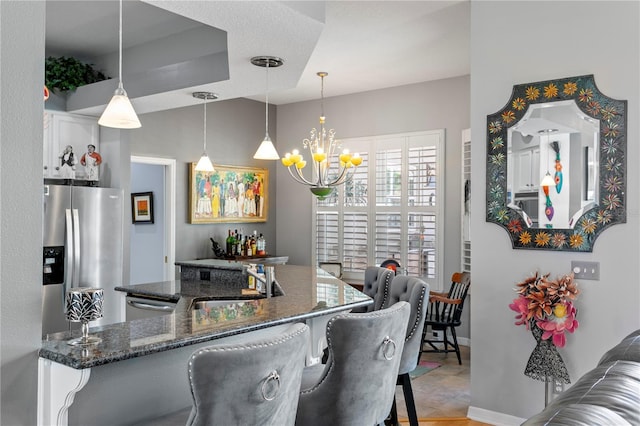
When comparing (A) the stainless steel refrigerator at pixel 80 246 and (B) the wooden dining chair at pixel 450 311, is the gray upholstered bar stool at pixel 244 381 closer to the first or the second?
(A) the stainless steel refrigerator at pixel 80 246

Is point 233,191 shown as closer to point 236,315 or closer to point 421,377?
point 421,377

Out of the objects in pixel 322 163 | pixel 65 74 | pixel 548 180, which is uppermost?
pixel 65 74

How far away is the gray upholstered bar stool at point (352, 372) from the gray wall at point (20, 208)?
3.12 ft

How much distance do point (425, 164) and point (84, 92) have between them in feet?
12.2

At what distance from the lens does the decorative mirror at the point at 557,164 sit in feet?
10.7

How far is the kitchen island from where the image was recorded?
5.47 ft

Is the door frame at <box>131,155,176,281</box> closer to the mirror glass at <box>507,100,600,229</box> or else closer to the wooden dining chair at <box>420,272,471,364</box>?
the wooden dining chair at <box>420,272,471,364</box>

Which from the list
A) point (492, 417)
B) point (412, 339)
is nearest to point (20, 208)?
point (412, 339)

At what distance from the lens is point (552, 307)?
327cm

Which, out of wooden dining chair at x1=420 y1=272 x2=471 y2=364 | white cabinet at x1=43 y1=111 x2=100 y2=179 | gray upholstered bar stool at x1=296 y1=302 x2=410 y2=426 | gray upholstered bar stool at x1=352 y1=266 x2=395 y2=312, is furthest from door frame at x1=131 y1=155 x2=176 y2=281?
gray upholstered bar stool at x1=296 y1=302 x2=410 y2=426

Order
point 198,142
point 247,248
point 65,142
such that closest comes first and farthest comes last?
point 65,142 → point 198,142 → point 247,248

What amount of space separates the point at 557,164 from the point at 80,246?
388 cm

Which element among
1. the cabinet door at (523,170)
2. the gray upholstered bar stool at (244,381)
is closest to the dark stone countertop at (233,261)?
the cabinet door at (523,170)

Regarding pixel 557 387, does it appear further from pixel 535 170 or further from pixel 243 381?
pixel 243 381
